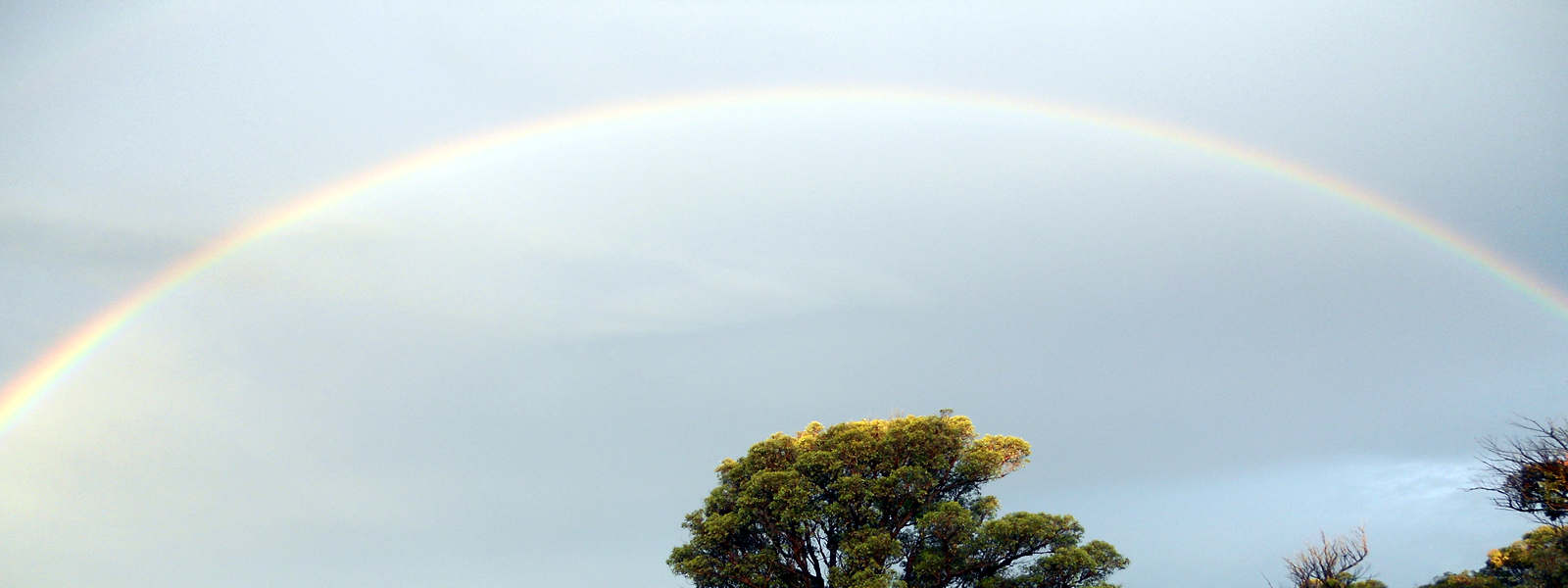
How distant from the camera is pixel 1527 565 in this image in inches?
1574

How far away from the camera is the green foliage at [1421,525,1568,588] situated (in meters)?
27.5

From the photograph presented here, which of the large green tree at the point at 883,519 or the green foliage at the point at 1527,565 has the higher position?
the large green tree at the point at 883,519

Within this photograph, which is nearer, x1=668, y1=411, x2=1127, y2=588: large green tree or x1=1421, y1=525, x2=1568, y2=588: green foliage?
x1=1421, y1=525, x2=1568, y2=588: green foliage

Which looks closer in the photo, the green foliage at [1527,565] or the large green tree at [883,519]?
the green foliage at [1527,565]

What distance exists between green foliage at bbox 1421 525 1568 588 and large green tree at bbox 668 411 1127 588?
12.4m

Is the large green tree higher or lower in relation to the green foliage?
higher

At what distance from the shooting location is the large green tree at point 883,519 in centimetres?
3250

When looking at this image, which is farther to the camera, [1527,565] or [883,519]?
[1527,565]

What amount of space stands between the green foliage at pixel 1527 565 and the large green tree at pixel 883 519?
12380mm

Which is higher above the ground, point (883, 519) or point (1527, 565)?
point (883, 519)

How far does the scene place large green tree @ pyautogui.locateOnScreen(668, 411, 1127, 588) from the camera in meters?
32.5

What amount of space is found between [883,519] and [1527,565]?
29029 mm

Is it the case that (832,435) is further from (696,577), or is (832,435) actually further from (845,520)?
(696,577)

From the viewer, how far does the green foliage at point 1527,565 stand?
27531 mm
